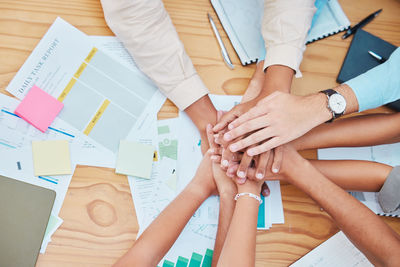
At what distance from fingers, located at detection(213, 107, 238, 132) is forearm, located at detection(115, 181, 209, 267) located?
0.17 m

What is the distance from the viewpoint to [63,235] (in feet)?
2.67

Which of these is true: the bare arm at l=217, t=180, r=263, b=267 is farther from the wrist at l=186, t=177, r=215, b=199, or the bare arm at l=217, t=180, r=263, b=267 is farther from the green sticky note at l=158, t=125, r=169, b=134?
the green sticky note at l=158, t=125, r=169, b=134

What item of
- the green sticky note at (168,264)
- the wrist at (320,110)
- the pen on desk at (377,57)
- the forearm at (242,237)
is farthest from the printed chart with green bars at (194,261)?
the pen on desk at (377,57)

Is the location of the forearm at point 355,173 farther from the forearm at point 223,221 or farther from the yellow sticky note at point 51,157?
the yellow sticky note at point 51,157

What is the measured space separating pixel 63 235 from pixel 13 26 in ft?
1.92

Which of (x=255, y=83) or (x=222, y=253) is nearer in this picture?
(x=222, y=253)

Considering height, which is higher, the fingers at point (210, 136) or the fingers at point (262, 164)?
the fingers at point (210, 136)

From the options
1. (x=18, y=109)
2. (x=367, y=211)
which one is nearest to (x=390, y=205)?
(x=367, y=211)

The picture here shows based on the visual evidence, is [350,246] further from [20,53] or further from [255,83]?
[20,53]

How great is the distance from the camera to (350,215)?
78cm

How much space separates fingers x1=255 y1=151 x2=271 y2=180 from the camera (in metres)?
0.84

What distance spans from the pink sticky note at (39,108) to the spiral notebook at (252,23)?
526mm

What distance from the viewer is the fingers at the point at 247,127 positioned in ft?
2.73

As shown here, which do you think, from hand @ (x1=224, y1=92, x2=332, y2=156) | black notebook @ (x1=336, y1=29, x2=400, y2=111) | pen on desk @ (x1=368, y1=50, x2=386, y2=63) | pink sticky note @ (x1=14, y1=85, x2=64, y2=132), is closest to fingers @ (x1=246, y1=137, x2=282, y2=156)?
hand @ (x1=224, y1=92, x2=332, y2=156)
